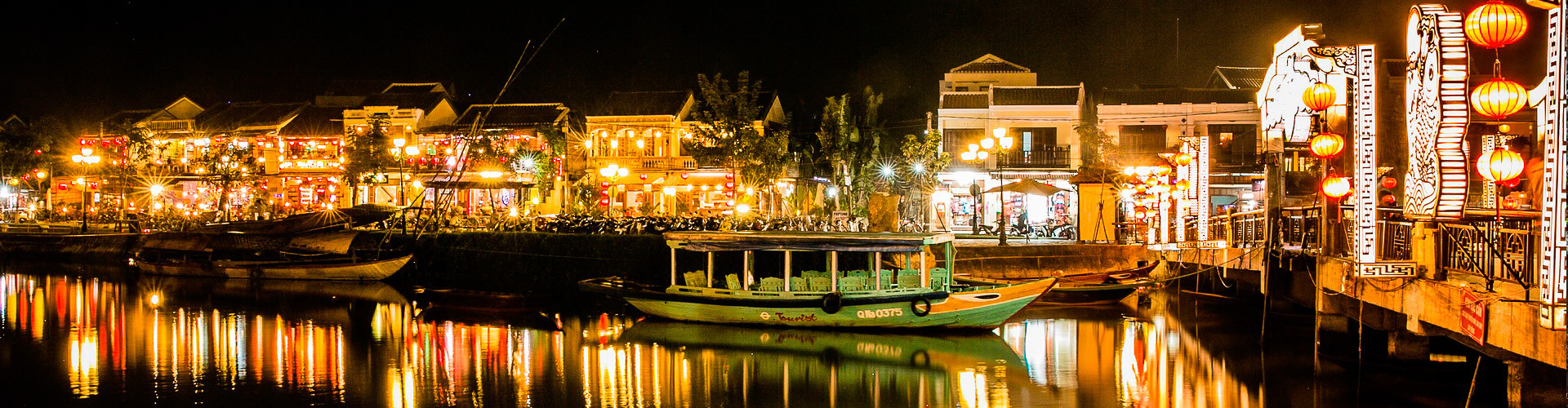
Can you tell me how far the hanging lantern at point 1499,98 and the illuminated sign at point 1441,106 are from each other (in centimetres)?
41

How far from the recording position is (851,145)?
116 ft

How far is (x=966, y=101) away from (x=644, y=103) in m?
12.1

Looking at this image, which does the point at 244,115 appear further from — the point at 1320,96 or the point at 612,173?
the point at 1320,96

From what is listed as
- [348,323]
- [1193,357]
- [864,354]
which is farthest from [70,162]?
[1193,357]

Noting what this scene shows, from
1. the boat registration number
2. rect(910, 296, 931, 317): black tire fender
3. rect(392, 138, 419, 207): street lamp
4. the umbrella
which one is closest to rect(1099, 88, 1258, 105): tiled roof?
the umbrella

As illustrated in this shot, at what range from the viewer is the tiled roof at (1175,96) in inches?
1388

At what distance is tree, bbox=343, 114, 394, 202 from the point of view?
40031 mm

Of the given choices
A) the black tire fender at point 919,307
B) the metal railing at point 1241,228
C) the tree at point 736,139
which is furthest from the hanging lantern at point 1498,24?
the tree at point 736,139

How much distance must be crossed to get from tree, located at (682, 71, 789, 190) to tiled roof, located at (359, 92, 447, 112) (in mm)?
12188

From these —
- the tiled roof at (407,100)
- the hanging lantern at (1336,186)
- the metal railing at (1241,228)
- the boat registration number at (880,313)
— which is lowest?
the boat registration number at (880,313)

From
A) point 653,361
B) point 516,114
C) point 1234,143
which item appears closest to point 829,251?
point 653,361

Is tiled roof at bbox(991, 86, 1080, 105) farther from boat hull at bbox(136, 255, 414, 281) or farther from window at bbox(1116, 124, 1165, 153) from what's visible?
boat hull at bbox(136, 255, 414, 281)

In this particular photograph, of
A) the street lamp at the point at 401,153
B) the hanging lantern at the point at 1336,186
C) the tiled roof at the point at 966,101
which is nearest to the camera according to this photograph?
the hanging lantern at the point at 1336,186

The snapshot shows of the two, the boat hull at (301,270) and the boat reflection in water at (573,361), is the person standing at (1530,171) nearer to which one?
the boat reflection in water at (573,361)
